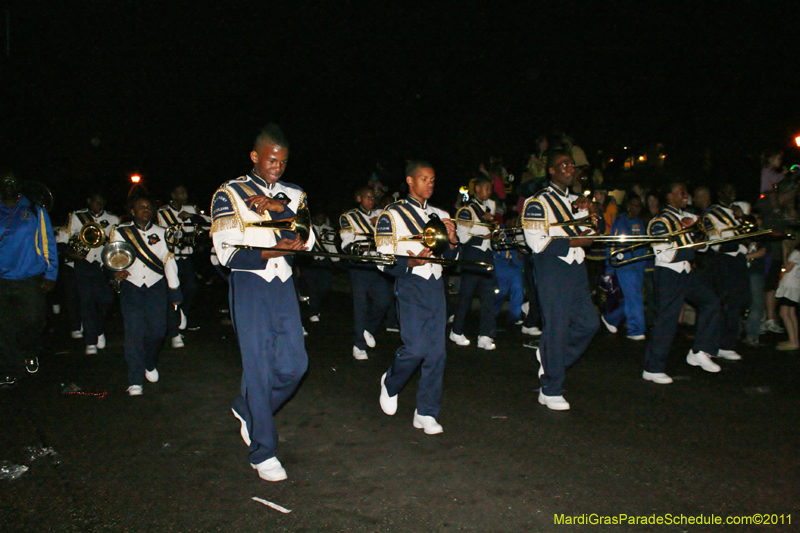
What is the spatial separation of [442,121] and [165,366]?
1249 centimetres

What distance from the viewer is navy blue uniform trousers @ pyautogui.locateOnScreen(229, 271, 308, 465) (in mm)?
4301

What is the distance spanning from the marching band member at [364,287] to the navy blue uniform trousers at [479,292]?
3.35 feet

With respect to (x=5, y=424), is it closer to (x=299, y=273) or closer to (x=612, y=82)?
(x=299, y=273)

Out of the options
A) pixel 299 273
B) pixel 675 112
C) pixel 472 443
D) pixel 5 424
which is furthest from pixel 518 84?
pixel 5 424

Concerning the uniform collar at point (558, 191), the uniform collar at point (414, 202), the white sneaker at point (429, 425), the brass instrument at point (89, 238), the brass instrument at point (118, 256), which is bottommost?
the white sneaker at point (429, 425)

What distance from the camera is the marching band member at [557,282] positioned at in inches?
223

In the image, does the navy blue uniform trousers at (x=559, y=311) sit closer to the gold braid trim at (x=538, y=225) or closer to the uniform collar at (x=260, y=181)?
the gold braid trim at (x=538, y=225)

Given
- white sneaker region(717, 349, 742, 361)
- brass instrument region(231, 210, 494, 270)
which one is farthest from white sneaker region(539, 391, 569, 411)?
white sneaker region(717, 349, 742, 361)

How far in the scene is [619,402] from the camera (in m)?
6.02

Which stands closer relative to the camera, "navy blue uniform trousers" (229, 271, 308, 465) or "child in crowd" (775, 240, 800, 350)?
"navy blue uniform trousers" (229, 271, 308, 465)

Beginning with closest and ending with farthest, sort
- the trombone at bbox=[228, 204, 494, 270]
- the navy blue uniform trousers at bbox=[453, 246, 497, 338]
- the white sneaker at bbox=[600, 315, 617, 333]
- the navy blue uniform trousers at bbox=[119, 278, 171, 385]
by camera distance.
Result: the trombone at bbox=[228, 204, 494, 270]
the navy blue uniform trousers at bbox=[119, 278, 171, 385]
the navy blue uniform trousers at bbox=[453, 246, 497, 338]
the white sneaker at bbox=[600, 315, 617, 333]

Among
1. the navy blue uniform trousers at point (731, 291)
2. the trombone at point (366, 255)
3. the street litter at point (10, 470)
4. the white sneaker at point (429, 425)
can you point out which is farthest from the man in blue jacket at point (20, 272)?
the navy blue uniform trousers at point (731, 291)

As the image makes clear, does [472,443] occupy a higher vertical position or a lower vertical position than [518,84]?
lower

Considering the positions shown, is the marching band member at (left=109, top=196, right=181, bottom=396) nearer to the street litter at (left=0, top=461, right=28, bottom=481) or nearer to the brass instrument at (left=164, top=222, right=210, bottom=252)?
the brass instrument at (left=164, top=222, right=210, bottom=252)
